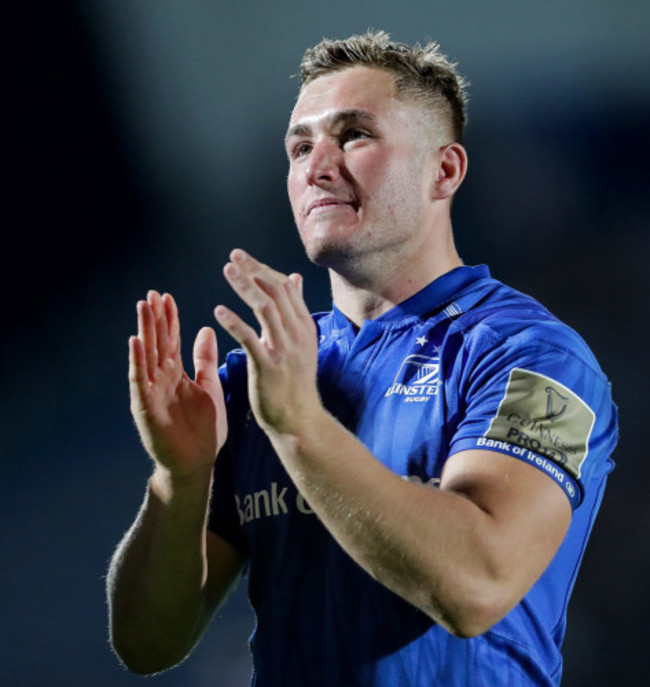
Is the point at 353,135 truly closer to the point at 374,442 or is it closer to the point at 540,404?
the point at 374,442

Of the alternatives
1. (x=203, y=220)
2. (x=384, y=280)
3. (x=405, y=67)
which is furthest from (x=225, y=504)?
(x=203, y=220)

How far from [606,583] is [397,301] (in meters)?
1.71

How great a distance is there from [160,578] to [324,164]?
0.94 m

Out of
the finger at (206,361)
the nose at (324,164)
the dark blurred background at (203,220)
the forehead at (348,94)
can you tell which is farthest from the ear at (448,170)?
the dark blurred background at (203,220)

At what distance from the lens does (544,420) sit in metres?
1.72

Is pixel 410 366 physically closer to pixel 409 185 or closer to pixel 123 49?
pixel 409 185

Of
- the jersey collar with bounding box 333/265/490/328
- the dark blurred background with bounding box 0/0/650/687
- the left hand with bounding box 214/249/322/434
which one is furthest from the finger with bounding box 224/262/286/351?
the dark blurred background with bounding box 0/0/650/687

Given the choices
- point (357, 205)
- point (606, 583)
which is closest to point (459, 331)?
point (357, 205)

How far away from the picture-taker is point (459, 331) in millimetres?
1988

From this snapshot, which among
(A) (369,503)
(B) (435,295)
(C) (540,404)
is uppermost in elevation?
(B) (435,295)

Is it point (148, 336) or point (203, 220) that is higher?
point (203, 220)

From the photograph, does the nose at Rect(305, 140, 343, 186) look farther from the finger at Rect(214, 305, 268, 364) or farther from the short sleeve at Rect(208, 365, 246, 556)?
the finger at Rect(214, 305, 268, 364)

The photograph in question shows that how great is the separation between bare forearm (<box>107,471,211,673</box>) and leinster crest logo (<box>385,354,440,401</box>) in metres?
0.42

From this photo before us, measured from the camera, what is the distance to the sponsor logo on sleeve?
1.69 metres
